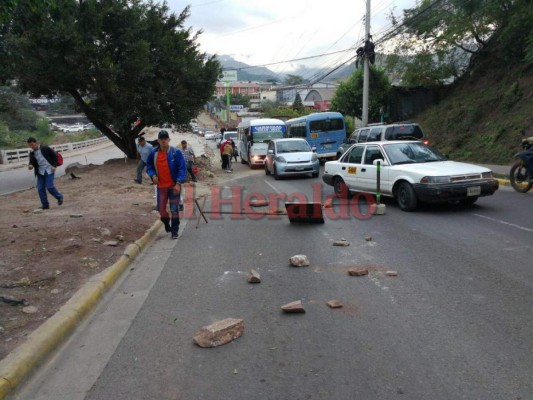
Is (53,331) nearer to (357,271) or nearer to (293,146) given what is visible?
(357,271)

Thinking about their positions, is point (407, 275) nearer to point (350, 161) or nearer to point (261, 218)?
point (261, 218)

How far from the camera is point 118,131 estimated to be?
23297mm

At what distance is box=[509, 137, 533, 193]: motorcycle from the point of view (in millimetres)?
10922

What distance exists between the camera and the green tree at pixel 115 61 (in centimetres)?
1909

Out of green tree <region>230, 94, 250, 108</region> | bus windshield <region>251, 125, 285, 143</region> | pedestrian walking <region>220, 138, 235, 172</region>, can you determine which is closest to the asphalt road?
pedestrian walking <region>220, 138, 235, 172</region>

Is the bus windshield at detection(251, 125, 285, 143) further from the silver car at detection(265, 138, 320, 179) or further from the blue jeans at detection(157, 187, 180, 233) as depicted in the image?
the blue jeans at detection(157, 187, 180, 233)

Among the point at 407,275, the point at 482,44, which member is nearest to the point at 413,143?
the point at 407,275

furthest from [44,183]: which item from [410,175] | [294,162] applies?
[294,162]

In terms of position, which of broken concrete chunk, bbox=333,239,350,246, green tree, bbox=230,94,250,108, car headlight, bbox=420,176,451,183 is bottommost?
broken concrete chunk, bbox=333,239,350,246

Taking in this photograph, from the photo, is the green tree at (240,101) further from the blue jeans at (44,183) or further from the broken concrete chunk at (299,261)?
the broken concrete chunk at (299,261)

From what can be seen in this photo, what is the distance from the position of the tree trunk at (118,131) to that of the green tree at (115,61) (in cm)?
6

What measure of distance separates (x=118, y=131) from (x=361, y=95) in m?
19.5

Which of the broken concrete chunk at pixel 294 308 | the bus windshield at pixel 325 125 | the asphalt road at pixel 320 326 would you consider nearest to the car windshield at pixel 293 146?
the bus windshield at pixel 325 125

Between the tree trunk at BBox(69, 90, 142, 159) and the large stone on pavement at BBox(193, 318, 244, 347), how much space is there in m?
19.6
